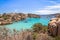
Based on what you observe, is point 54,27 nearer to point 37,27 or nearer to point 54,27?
point 54,27

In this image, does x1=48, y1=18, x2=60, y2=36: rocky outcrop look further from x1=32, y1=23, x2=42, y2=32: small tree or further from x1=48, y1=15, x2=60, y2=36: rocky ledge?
x1=32, y1=23, x2=42, y2=32: small tree

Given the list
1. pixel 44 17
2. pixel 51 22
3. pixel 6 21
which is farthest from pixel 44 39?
pixel 6 21

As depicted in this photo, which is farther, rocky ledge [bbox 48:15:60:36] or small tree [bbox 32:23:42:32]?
rocky ledge [bbox 48:15:60:36]

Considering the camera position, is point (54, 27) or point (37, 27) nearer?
point (37, 27)

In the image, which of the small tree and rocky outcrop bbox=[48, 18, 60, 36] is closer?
the small tree

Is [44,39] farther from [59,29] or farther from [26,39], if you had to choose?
[59,29]

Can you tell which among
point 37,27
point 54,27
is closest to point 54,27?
point 54,27

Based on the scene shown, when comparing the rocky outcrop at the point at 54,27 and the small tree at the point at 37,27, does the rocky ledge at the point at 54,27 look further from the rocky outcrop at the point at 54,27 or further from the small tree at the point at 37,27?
the small tree at the point at 37,27

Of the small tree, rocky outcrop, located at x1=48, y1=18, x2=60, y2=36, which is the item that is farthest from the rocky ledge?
the small tree

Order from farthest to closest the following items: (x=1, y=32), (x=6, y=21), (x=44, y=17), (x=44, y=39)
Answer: (x=6, y=21), (x=44, y=17), (x=44, y=39), (x=1, y=32)

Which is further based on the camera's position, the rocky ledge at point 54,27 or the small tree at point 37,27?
the rocky ledge at point 54,27

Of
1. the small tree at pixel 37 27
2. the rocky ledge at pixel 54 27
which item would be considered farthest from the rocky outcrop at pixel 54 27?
the small tree at pixel 37 27
